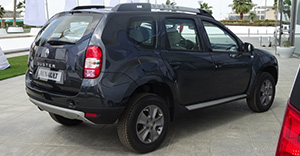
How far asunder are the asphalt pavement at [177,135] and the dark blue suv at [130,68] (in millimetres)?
352

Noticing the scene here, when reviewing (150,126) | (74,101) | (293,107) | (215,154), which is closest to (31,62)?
(74,101)

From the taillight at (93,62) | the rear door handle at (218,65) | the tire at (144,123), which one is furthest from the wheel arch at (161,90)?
the rear door handle at (218,65)

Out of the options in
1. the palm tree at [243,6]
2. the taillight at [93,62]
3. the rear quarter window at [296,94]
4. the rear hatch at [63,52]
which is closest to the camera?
the rear quarter window at [296,94]

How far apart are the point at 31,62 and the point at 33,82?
283 millimetres

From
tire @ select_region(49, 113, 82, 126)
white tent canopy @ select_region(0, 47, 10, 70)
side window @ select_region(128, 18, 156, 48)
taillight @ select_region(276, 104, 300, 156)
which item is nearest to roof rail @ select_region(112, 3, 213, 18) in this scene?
side window @ select_region(128, 18, 156, 48)

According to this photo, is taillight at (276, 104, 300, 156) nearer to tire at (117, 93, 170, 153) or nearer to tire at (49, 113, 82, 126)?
tire at (117, 93, 170, 153)

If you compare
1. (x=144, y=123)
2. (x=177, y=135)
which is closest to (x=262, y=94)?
(x=177, y=135)

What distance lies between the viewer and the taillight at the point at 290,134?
5.23 ft

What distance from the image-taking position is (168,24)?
4.44m

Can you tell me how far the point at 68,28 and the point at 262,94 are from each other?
3386mm

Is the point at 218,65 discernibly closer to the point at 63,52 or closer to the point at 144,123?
the point at 144,123

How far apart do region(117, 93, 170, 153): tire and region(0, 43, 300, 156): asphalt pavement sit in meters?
0.17

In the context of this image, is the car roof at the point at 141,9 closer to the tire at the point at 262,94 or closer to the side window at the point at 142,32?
the side window at the point at 142,32

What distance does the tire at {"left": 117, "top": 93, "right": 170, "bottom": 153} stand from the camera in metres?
3.86
